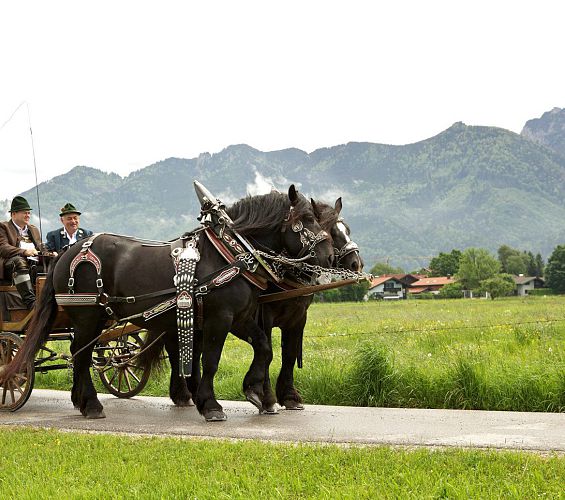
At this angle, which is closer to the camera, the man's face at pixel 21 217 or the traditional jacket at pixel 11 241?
the traditional jacket at pixel 11 241

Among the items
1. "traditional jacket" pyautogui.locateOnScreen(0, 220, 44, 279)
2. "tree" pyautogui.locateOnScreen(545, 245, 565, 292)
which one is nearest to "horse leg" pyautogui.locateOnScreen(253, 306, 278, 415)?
"traditional jacket" pyautogui.locateOnScreen(0, 220, 44, 279)

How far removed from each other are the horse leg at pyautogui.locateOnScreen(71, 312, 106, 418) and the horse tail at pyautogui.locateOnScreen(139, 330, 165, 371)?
2.37 feet

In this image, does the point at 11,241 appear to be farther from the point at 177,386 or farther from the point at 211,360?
the point at 211,360

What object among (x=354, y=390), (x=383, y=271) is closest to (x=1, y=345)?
(x=354, y=390)

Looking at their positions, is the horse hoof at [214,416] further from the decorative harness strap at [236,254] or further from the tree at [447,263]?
the tree at [447,263]

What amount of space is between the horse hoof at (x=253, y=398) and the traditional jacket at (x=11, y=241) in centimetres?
405

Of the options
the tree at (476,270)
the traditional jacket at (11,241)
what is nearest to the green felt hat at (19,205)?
the traditional jacket at (11,241)

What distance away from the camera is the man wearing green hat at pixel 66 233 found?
445 inches

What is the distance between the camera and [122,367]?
37.3ft

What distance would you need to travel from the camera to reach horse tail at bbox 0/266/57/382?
32.0 feet

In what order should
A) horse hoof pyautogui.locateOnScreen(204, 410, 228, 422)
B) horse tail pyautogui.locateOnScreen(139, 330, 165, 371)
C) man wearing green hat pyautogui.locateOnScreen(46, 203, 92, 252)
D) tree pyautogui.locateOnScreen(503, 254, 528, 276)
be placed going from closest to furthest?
1. horse hoof pyautogui.locateOnScreen(204, 410, 228, 422)
2. horse tail pyautogui.locateOnScreen(139, 330, 165, 371)
3. man wearing green hat pyautogui.locateOnScreen(46, 203, 92, 252)
4. tree pyautogui.locateOnScreen(503, 254, 528, 276)

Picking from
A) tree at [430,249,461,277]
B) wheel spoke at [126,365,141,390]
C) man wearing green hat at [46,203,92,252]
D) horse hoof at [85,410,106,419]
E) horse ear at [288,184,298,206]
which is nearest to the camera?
horse ear at [288,184,298,206]

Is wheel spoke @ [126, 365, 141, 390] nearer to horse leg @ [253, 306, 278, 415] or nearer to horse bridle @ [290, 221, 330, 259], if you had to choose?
horse leg @ [253, 306, 278, 415]

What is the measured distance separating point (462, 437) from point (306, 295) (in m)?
3.03
